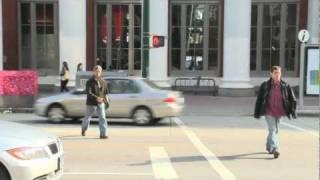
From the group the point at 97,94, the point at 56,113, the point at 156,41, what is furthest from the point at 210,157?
the point at 156,41

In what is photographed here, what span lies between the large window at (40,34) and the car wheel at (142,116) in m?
15.1

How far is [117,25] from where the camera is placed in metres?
31.3

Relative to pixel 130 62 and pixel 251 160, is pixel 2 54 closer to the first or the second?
pixel 130 62

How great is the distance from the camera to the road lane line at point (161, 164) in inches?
373

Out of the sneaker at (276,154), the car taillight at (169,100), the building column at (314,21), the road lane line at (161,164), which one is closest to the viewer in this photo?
the road lane line at (161,164)

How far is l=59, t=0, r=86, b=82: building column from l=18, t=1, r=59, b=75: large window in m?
2.85

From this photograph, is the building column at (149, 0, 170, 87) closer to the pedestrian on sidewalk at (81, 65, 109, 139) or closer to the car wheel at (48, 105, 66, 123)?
the car wheel at (48, 105, 66, 123)

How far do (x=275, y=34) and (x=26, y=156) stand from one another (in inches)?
990

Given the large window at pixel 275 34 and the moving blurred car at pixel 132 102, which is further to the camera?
the large window at pixel 275 34

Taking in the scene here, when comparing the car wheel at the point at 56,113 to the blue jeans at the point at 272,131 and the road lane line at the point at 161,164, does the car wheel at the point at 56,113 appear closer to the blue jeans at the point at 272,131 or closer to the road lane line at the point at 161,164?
the road lane line at the point at 161,164

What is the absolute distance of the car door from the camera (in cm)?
1720

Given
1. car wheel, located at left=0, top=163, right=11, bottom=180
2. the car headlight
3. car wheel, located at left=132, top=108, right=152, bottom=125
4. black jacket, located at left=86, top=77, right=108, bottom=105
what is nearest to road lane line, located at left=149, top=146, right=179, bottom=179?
black jacket, located at left=86, top=77, right=108, bottom=105

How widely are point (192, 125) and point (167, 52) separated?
12.9 m

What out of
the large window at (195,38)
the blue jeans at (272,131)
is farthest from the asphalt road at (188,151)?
the large window at (195,38)
